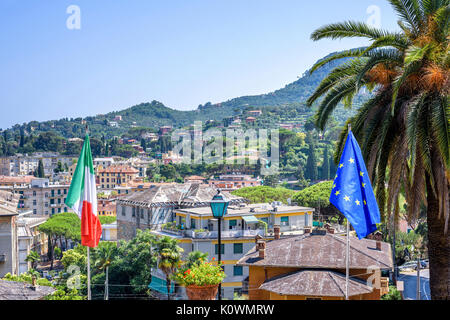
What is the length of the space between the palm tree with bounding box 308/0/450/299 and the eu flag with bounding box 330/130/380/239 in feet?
3.92

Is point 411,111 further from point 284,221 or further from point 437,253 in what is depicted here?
point 284,221

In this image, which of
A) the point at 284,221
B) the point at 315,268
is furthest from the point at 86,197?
the point at 284,221

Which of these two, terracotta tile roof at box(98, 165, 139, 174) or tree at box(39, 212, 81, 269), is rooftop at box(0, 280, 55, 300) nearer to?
tree at box(39, 212, 81, 269)

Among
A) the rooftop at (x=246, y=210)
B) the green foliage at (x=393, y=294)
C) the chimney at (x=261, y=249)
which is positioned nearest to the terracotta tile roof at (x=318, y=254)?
the chimney at (x=261, y=249)

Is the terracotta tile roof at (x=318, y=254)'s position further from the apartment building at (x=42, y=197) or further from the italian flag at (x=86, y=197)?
the apartment building at (x=42, y=197)

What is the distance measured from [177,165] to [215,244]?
105 meters

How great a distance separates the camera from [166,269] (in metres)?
25.9

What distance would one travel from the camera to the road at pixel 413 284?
107 ft

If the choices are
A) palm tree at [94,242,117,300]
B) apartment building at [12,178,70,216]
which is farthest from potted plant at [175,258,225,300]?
apartment building at [12,178,70,216]

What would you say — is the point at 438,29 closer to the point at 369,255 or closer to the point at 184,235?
the point at 369,255

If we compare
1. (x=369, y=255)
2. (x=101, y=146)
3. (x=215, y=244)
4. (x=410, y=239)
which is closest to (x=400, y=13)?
(x=369, y=255)

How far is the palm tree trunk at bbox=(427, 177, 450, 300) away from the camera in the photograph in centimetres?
983

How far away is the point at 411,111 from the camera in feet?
30.8

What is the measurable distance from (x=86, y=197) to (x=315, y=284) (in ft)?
29.8
